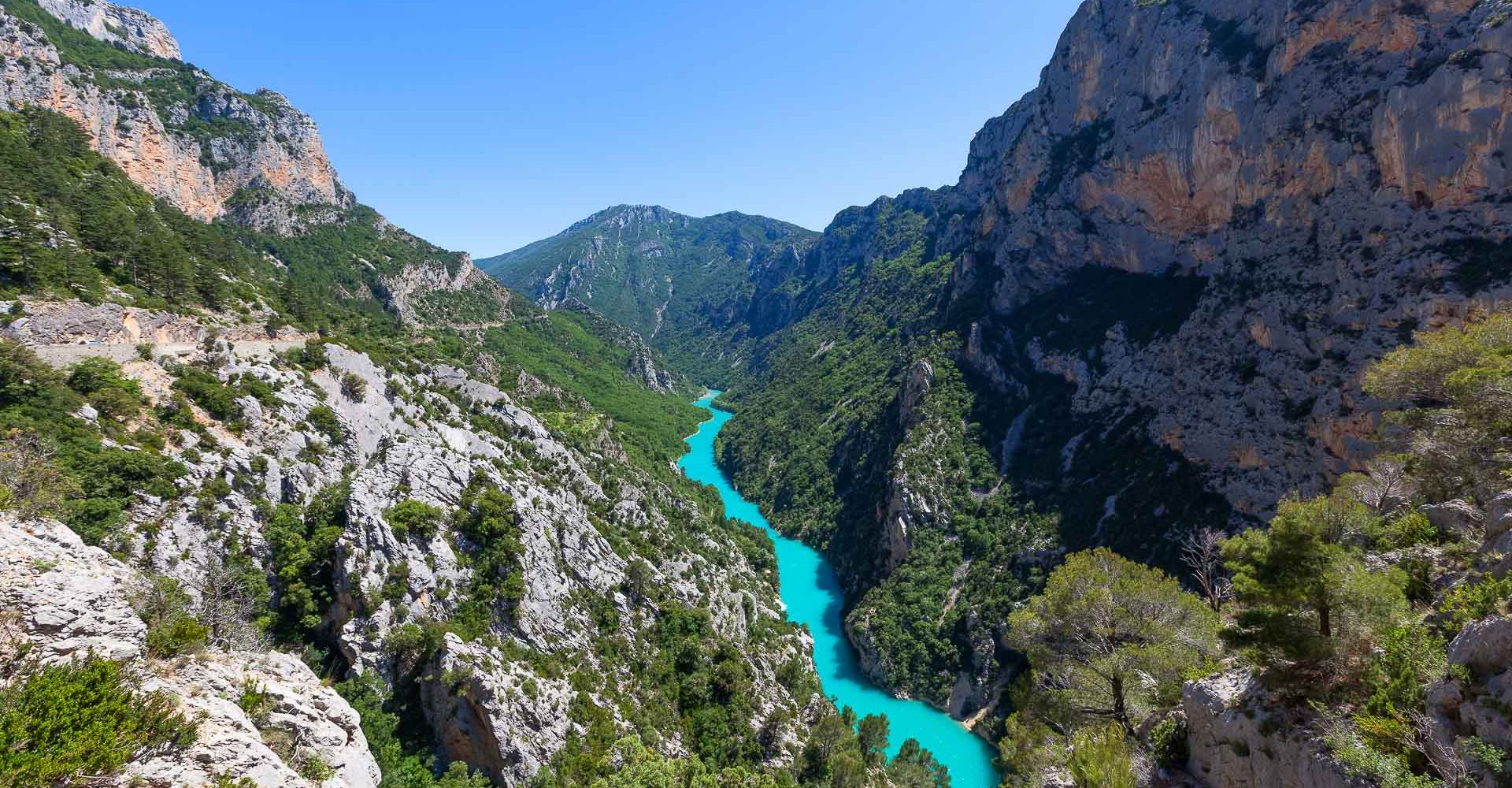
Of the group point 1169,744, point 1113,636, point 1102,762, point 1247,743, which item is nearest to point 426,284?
point 1113,636

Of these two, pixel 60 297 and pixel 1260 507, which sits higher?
pixel 60 297

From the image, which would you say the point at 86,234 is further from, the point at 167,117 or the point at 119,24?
the point at 119,24

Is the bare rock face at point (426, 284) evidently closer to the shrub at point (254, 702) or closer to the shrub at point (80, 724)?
the shrub at point (254, 702)

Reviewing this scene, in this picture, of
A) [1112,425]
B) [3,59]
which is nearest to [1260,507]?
[1112,425]

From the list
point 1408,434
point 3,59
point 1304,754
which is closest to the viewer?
point 1304,754

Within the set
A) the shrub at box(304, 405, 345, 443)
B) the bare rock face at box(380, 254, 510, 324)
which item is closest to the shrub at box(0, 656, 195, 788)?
the shrub at box(304, 405, 345, 443)

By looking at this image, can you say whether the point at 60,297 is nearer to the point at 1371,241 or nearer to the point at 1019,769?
the point at 1019,769

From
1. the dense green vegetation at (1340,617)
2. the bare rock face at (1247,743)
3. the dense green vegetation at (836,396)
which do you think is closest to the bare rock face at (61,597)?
the dense green vegetation at (1340,617)
